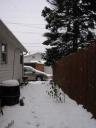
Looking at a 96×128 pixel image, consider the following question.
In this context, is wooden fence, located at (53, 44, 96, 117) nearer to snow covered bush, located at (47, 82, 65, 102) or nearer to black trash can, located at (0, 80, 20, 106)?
snow covered bush, located at (47, 82, 65, 102)

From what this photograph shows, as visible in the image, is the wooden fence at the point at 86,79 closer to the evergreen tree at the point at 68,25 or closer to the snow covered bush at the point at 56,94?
the snow covered bush at the point at 56,94

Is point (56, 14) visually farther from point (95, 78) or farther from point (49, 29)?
point (95, 78)

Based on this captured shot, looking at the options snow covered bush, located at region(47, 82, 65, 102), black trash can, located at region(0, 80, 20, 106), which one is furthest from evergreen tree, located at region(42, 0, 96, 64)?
black trash can, located at region(0, 80, 20, 106)

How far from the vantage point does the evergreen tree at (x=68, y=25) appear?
974 inches

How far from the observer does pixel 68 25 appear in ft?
85.9

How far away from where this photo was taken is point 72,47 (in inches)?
1051

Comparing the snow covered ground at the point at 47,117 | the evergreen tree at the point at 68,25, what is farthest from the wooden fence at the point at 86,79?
the evergreen tree at the point at 68,25

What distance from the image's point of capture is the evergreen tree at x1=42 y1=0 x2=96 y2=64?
24.8m

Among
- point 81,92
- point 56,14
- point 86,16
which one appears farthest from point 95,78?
point 56,14

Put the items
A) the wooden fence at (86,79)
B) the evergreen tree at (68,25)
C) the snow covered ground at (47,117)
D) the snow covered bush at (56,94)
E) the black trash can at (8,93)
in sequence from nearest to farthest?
the snow covered ground at (47,117) < the wooden fence at (86,79) < the black trash can at (8,93) < the snow covered bush at (56,94) < the evergreen tree at (68,25)

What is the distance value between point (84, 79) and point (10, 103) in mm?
3379

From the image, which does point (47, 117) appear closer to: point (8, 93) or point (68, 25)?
point (8, 93)

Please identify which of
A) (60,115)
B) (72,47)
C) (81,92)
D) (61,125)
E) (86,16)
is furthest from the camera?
(72,47)

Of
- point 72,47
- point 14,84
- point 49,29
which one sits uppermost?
point 49,29
